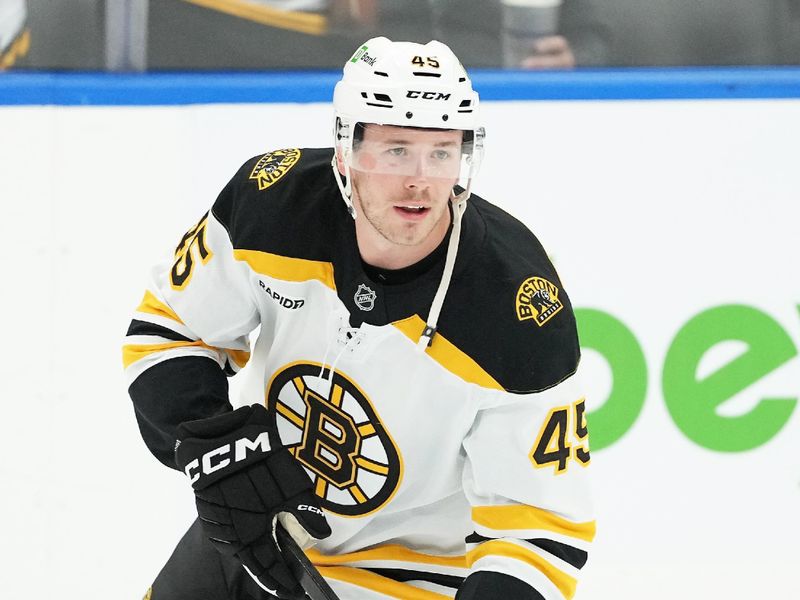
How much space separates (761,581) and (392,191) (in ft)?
4.49

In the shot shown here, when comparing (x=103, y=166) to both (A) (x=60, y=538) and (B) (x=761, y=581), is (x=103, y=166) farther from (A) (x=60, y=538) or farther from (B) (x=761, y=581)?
(B) (x=761, y=581)

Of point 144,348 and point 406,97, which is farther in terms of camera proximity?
point 144,348

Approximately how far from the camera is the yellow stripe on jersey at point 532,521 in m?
1.86

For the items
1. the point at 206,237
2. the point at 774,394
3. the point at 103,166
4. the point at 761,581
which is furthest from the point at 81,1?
the point at 761,581

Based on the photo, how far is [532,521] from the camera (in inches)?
73.2

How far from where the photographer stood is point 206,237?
6.72ft

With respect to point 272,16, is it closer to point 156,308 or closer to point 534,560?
point 156,308

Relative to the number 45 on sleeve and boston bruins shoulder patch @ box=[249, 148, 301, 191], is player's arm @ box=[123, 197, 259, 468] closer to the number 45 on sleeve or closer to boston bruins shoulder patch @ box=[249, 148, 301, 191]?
boston bruins shoulder patch @ box=[249, 148, 301, 191]

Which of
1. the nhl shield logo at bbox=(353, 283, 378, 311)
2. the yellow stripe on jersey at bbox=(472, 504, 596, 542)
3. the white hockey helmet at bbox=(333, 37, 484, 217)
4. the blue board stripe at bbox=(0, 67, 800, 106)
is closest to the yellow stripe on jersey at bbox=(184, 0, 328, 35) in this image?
the blue board stripe at bbox=(0, 67, 800, 106)

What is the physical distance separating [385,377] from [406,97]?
0.40m

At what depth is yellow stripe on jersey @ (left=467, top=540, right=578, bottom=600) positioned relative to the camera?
1.84 metres

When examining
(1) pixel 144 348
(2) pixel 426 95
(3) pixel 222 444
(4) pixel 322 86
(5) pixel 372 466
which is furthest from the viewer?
(4) pixel 322 86

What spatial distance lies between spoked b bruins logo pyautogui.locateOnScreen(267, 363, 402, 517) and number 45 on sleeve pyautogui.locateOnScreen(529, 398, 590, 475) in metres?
0.23

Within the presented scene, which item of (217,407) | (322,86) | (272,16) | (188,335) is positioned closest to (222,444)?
(217,407)
